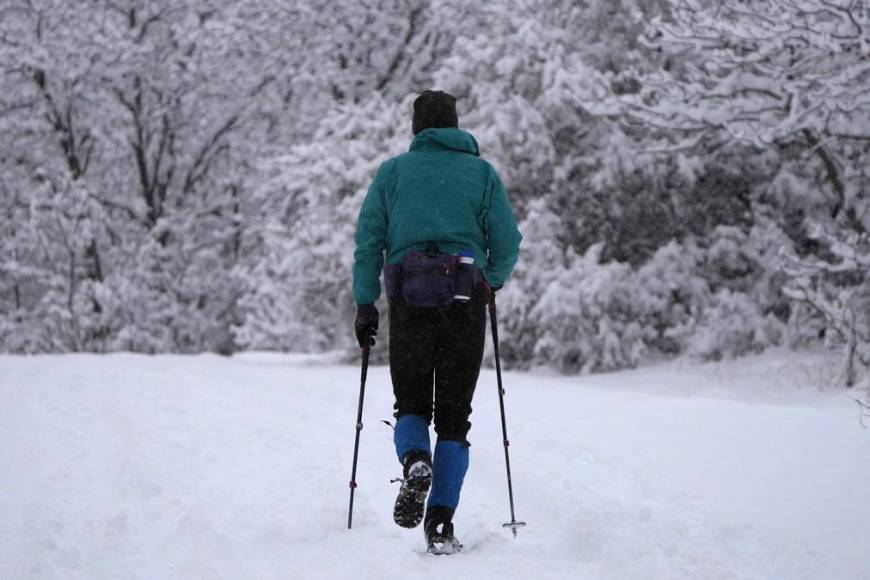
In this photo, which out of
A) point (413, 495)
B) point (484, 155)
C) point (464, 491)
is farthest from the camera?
point (484, 155)

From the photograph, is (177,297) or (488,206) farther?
(177,297)

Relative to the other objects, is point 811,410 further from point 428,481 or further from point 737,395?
point 428,481

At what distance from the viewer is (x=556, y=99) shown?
1187 cm

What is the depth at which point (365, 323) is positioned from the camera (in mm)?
3984

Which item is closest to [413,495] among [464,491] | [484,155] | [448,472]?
[448,472]

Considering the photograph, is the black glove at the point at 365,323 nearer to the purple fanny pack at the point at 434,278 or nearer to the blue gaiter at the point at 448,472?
the purple fanny pack at the point at 434,278

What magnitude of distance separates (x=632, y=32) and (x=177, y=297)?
13.3 metres

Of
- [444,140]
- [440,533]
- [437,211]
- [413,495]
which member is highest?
[444,140]

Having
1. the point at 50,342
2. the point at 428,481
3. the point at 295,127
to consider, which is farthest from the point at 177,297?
the point at 428,481

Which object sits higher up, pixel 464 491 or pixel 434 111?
pixel 434 111

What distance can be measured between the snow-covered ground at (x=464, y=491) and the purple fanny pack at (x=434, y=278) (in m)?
1.11

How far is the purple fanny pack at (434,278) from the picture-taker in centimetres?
362

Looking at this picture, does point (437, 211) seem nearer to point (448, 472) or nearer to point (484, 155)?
point (448, 472)

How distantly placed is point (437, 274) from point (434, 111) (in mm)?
823
